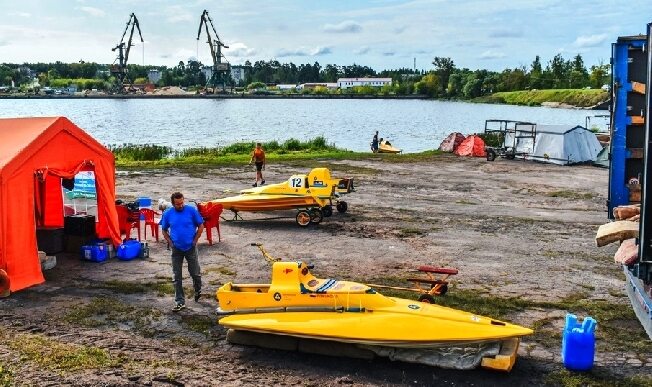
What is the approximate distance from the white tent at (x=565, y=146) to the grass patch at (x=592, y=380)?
25.3 m

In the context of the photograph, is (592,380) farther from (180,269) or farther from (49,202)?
(49,202)

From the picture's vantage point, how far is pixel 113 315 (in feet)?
33.5

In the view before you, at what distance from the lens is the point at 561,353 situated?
8.65 meters

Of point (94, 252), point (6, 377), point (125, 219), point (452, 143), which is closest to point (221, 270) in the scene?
point (94, 252)

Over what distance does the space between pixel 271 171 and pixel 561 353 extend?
21.6 meters

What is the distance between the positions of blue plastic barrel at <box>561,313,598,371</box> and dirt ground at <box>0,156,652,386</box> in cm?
18

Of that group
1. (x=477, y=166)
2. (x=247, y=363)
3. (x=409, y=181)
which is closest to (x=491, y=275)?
(x=247, y=363)

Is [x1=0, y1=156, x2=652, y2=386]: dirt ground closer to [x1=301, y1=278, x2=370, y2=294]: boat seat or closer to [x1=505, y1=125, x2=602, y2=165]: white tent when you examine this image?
[x1=301, y1=278, x2=370, y2=294]: boat seat

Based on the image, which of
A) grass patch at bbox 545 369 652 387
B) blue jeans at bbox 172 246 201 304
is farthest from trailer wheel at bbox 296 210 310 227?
grass patch at bbox 545 369 652 387

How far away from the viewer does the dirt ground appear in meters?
A: 8.09

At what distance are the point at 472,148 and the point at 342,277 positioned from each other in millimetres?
25738

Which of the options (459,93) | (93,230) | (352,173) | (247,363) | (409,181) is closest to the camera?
(247,363)

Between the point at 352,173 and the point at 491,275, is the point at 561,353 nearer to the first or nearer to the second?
the point at 491,275

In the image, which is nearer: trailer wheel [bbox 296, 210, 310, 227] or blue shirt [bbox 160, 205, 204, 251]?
blue shirt [bbox 160, 205, 204, 251]
